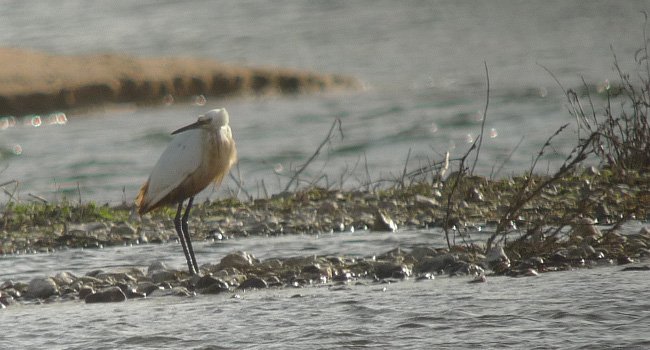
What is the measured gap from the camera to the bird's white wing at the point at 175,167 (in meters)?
8.02

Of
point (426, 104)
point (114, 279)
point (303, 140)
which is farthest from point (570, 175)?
point (426, 104)

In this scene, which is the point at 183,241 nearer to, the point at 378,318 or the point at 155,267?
the point at 155,267

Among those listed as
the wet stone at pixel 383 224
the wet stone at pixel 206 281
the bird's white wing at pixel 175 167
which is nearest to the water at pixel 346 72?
the wet stone at pixel 383 224

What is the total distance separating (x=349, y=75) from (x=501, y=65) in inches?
120

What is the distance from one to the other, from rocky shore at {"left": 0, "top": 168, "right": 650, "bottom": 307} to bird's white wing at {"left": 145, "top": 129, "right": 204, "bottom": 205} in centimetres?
61

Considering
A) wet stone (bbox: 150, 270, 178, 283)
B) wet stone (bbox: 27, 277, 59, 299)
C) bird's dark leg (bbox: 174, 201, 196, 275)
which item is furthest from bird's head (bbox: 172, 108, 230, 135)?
wet stone (bbox: 27, 277, 59, 299)

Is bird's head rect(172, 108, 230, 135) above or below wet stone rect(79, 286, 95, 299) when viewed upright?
above

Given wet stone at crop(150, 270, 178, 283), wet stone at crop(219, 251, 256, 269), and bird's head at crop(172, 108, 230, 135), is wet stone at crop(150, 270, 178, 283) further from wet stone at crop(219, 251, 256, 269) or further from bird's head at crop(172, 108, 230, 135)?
bird's head at crop(172, 108, 230, 135)

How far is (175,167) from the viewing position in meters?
8.01

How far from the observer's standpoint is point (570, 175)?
9500mm

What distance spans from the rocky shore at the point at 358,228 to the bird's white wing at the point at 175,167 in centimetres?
61

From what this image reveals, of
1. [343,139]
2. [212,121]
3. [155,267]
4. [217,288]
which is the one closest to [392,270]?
[217,288]

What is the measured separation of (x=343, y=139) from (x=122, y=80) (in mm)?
9903

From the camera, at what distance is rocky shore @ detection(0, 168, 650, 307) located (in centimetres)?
668
